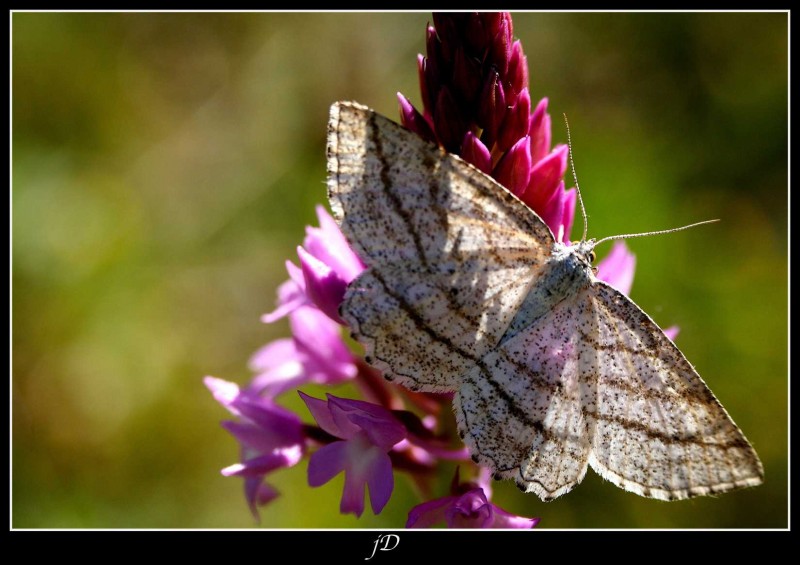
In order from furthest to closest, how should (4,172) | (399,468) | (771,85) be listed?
(771,85) → (4,172) → (399,468)

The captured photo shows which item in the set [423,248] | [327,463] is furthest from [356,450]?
[423,248]

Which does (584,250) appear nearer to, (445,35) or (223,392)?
(445,35)

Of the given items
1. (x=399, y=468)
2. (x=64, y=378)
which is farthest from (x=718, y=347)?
(x=64, y=378)

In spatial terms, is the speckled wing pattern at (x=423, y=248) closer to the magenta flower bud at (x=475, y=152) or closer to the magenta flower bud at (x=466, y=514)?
the magenta flower bud at (x=475, y=152)

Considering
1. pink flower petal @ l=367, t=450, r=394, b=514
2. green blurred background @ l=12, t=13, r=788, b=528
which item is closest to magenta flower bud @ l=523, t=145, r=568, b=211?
pink flower petal @ l=367, t=450, r=394, b=514

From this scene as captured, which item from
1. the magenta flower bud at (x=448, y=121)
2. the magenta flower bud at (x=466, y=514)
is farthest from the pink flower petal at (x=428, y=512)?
the magenta flower bud at (x=448, y=121)

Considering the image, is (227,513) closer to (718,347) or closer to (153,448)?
(153,448)
